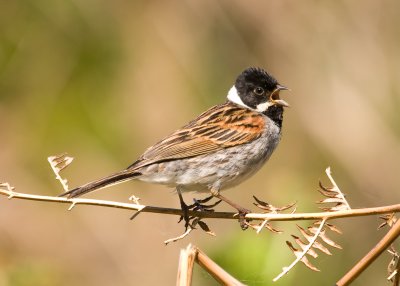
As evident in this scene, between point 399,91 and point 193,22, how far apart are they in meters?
1.72

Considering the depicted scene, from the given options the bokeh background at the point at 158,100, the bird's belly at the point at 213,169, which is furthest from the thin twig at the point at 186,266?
the bokeh background at the point at 158,100

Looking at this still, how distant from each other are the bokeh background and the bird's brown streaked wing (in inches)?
59.6

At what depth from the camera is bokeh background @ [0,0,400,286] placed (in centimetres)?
599

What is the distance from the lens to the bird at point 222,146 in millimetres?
4008

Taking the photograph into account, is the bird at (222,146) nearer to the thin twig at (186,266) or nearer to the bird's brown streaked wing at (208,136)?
the bird's brown streaked wing at (208,136)

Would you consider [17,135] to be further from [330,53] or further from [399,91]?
[399,91]

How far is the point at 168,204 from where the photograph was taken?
6.09 metres

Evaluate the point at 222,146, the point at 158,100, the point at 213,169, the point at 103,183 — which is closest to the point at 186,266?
the point at 103,183

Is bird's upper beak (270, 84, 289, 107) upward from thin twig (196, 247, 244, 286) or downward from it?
downward

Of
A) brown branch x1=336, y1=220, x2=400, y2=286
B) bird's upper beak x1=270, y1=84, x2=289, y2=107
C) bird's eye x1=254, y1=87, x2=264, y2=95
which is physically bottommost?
brown branch x1=336, y1=220, x2=400, y2=286

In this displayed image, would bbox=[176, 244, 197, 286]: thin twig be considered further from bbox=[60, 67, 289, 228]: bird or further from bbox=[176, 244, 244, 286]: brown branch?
bbox=[60, 67, 289, 228]: bird

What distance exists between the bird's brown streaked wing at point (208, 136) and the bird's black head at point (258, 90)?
0.22 feet

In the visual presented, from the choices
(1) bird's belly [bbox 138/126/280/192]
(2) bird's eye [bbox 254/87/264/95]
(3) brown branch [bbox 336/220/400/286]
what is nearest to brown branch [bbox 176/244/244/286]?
(3) brown branch [bbox 336/220/400/286]

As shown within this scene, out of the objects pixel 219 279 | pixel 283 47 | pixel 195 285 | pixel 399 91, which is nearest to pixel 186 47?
Result: pixel 283 47
